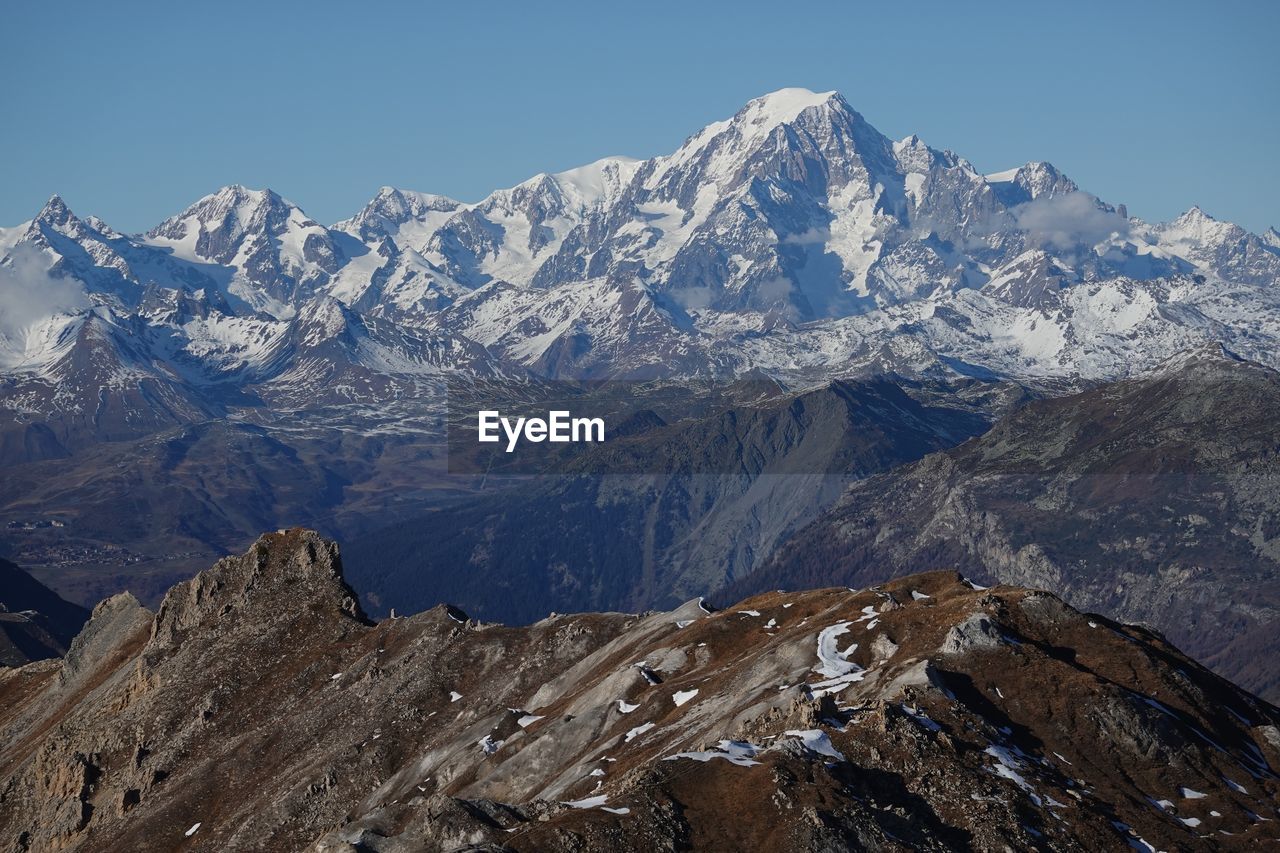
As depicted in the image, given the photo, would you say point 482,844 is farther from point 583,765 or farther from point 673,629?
point 673,629

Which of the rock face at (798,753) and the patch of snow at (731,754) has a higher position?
the patch of snow at (731,754)

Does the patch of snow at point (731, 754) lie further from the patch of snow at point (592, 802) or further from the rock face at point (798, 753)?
the patch of snow at point (592, 802)

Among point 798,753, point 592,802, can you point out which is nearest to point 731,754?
point 798,753

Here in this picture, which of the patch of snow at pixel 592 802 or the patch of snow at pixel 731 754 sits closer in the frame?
the patch of snow at pixel 592 802

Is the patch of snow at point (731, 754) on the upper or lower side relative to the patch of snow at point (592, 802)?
upper

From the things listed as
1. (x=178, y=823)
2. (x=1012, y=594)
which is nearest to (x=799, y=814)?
(x=1012, y=594)

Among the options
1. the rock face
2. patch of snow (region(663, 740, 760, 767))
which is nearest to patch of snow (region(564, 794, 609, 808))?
the rock face

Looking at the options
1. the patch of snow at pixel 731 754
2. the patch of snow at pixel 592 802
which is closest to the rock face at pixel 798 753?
the patch of snow at pixel 731 754

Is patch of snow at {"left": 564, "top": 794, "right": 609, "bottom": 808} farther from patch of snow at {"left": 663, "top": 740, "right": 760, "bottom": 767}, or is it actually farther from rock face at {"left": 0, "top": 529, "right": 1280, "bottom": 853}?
patch of snow at {"left": 663, "top": 740, "right": 760, "bottom": 767}

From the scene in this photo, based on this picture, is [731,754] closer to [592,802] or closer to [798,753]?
[798,753]
